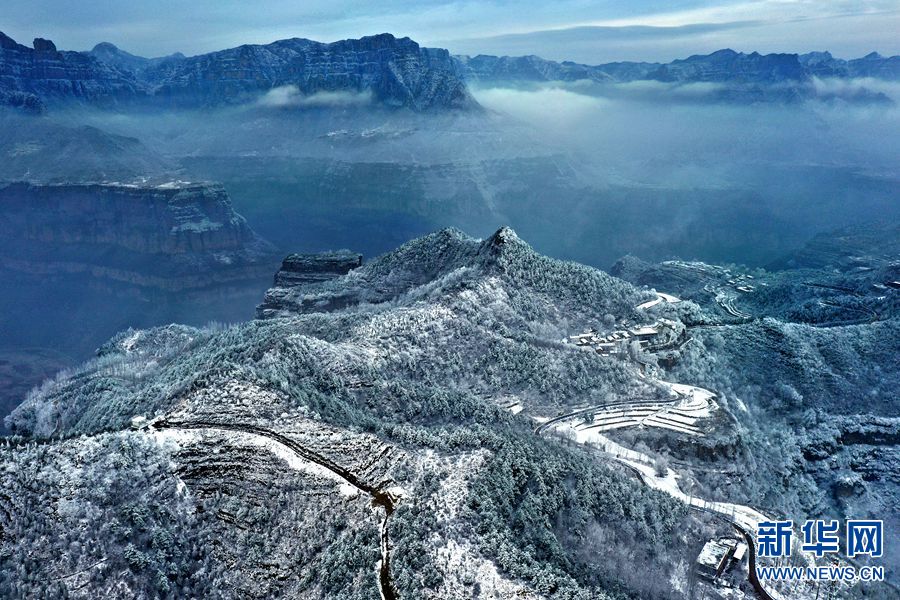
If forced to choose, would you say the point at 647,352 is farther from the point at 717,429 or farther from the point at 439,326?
the point at 439,326

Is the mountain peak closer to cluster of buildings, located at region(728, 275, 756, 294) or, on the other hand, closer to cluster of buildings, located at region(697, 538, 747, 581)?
cluster of buildings, located at region(697, 538, 747, 581)

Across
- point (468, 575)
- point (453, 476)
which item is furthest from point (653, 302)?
point (468, 575)

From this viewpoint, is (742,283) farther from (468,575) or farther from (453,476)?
(468,575)

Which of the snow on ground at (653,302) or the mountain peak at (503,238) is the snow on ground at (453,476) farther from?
the snow on ground at (653,302)

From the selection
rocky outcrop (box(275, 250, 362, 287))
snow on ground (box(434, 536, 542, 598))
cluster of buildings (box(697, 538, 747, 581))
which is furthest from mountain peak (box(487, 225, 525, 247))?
snow on ground (box(434, 536, 542, 598))

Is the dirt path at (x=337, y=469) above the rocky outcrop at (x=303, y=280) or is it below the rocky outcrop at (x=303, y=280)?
above

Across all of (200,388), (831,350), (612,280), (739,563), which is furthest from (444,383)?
(831,350)

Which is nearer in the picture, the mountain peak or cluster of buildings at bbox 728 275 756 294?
the mountain peak

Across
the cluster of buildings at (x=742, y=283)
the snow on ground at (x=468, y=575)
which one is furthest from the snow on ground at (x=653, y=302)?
the snow on ground at (x=468, y=575)

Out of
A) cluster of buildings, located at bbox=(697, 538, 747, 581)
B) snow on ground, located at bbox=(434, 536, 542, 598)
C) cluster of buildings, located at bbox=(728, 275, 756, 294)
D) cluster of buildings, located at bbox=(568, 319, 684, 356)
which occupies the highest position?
snow on ground, located at bbox=(434, 536, 542, 598)
